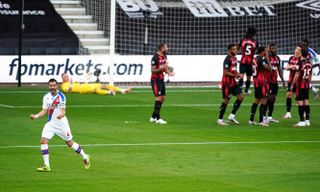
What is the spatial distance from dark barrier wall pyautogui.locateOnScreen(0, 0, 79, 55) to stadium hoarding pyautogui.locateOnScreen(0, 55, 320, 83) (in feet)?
10.3

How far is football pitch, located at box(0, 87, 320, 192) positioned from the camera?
1714 centimetres

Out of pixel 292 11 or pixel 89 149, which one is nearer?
pixel 89 149

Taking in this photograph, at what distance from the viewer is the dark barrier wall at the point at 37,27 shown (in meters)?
44.7

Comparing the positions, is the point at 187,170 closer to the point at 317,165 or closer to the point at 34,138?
the point at 317,165

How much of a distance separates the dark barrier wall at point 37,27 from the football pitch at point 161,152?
11.8m

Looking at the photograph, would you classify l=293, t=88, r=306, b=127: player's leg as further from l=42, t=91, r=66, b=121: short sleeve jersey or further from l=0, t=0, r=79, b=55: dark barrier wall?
l=0, t=0, r=79, b=55: dark barrier wall

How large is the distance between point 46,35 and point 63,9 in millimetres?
1553

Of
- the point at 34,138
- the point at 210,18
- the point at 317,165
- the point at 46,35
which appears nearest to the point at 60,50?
the point at 46,35

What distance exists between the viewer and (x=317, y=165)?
19.5 m

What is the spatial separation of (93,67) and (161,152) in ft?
66.7

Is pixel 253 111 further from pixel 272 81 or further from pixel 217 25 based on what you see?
pixel 217 25

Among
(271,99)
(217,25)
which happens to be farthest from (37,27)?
(271,99)

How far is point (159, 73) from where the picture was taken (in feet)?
90.2

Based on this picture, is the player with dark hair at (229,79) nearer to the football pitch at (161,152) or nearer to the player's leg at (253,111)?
the player's leg at (253,111)
